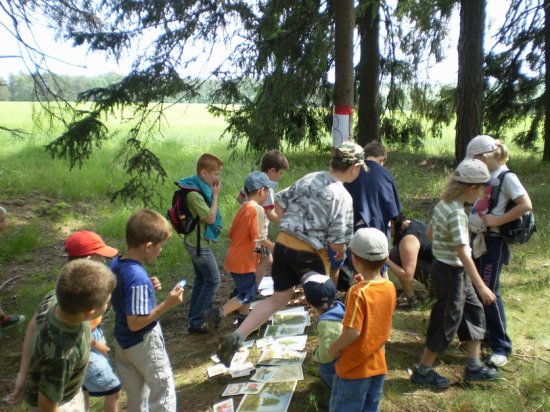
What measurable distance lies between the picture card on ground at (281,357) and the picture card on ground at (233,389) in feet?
1.03

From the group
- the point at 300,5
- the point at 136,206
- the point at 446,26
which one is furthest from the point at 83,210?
the point at 446,26

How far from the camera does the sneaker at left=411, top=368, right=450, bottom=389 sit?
3531mm

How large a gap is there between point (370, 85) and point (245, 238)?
7.45 m

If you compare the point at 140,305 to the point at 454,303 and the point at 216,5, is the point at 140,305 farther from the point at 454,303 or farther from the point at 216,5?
the point at 216,5

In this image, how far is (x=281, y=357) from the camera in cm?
394

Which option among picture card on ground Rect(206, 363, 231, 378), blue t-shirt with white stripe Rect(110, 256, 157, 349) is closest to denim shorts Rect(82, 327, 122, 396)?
blue t-shirt with white stripe Rect(110, 256, 157, 349)

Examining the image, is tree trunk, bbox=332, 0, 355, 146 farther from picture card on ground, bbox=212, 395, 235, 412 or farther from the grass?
picture card on ground, bbox=212, 395, 235, 412

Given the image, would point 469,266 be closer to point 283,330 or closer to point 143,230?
point 283,330

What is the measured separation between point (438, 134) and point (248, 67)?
652 cm

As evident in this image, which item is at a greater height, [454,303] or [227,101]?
[227,101]

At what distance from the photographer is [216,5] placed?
7.76 meters

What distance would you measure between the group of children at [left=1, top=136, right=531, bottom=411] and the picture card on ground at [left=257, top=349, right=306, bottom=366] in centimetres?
31

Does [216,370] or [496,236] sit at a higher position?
[496,236]

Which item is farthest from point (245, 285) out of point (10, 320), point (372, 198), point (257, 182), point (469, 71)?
point (469, 71)
